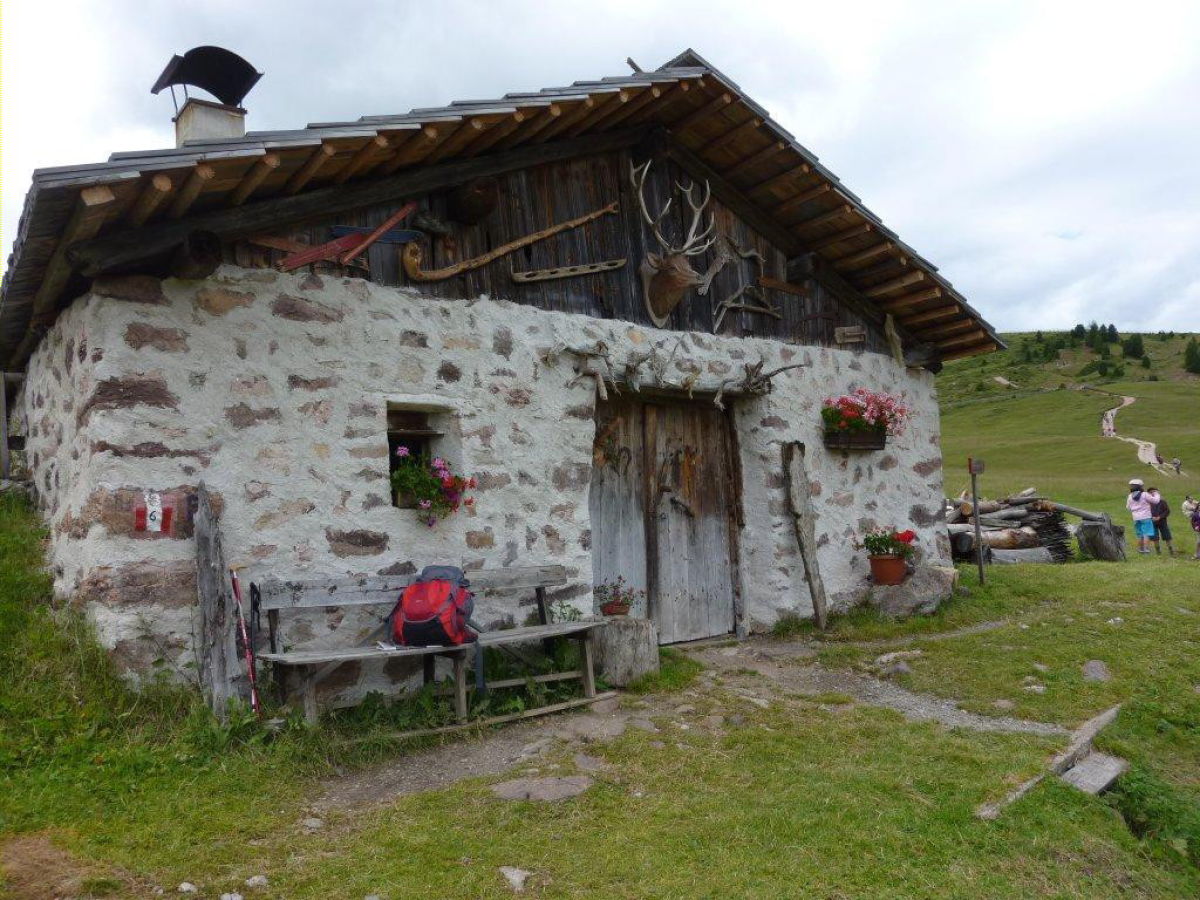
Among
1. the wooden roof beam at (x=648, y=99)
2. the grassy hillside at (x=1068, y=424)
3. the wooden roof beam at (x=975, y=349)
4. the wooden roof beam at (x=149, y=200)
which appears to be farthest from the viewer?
the grassy hillside at (x=1068, y=424)

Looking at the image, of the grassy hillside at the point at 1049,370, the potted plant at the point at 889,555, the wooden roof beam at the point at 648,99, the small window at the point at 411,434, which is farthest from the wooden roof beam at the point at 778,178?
the grassy hillside at the point at 1049,370

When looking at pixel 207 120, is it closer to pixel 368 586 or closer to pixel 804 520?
pixel 368 586

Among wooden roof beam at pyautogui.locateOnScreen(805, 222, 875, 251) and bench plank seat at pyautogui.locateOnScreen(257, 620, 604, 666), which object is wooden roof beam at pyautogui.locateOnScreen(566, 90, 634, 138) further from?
bench plank seat at pyautogui.locateOnScreen(257, 620, 604, 666)

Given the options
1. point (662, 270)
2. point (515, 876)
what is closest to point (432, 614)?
point (515, 876)

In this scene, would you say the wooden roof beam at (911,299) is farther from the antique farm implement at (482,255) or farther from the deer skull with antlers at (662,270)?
the antique farm implement at (482,255)

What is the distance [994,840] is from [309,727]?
10.7 feet

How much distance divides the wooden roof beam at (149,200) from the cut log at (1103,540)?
41.3 feet

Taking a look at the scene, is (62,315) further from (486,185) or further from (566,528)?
(566,528)

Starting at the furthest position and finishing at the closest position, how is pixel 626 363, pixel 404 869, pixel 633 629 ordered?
pixel 626 363 < pixel 633 629 < pixel 404 869

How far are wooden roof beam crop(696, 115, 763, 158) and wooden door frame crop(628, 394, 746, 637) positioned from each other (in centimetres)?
219

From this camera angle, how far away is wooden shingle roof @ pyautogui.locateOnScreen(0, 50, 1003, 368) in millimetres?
4137

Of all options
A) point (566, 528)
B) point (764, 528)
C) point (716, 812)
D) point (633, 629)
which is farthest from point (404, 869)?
point (764, 528)

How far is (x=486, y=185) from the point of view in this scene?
5.91 meters

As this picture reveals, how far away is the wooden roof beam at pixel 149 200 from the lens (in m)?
4.02
